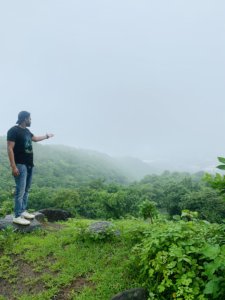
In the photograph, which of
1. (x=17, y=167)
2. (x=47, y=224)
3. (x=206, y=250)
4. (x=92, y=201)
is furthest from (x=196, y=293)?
(x=92, y=201)

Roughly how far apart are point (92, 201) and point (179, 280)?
767 inches

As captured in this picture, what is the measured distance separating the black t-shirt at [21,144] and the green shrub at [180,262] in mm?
3876

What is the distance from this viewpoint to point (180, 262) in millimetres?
4293

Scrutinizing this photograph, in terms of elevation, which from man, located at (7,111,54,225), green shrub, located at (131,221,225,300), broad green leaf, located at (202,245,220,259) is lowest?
green shrub, located at (131,221,225,300)

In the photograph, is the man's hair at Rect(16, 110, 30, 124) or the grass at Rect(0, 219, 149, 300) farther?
the man's hair at Rect(16, 110, 30, 124)

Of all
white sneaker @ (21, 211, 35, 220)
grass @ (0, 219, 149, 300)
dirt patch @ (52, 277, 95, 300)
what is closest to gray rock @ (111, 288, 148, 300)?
grass @ (0, 219, 149, 300)

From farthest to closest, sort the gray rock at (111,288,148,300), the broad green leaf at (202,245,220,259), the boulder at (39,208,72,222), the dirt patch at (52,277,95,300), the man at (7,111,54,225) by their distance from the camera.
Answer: the boulder at (39,208,72,222) < the man at (7,111,54,225) < the dirt patch at (52,277,95,300) < the gray rock at (111,288,148,300) < the broad green leaf at (202,245,220,259)

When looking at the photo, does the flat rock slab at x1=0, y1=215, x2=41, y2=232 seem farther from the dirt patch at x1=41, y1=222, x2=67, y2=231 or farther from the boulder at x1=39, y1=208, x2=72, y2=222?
the boulder at x1=39, y1=208, x2=72, y2=222

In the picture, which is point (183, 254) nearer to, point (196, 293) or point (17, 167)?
point (196, 293)

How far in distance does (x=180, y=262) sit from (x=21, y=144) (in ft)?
15.5

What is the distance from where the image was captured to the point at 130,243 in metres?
6.47

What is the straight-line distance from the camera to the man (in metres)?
7.32

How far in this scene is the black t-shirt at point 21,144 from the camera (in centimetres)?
737

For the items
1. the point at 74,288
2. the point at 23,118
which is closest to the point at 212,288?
the point at 74,288
